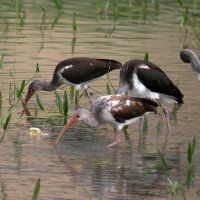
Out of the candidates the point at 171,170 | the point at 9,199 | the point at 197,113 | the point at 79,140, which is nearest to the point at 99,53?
the point at 197,113

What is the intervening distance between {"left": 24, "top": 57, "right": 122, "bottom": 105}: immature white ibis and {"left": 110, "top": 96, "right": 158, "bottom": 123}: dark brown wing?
1919 mm

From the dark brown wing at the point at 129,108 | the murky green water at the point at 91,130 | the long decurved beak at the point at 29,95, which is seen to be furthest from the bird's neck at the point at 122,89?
the long decurved beak at the point at 29,95

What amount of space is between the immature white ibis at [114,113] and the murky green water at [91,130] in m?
0.25

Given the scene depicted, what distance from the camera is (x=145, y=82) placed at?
36.2ft

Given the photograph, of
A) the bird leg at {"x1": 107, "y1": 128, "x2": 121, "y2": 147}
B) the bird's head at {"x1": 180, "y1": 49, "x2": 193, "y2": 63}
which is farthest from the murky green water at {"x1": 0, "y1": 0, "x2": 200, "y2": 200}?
the bird's head at {"x1": 180, "y1": 49, "x2": 193, "y2": 63}

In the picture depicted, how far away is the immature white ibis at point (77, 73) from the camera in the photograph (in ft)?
39.7

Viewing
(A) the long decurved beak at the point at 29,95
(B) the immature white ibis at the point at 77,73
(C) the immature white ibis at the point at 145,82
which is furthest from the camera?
(A) the long decurved beak at the point at 29,95

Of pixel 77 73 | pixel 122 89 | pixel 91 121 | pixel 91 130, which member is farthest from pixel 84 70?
pixel 91 121

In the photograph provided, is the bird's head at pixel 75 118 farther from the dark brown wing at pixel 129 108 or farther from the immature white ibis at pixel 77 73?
the immature white ibis at pixel 77 73

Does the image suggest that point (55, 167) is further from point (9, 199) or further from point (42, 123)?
point (42, 123)

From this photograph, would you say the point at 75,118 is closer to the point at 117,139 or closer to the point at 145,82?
the point at 117,139

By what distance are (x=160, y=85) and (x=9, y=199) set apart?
4019mm

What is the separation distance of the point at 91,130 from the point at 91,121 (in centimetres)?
73

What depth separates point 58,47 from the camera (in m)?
15.8
